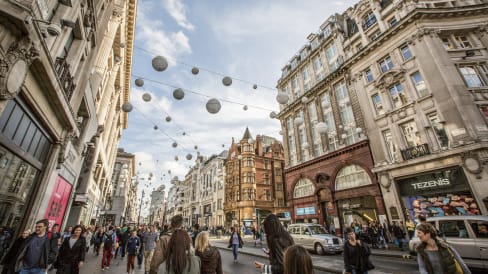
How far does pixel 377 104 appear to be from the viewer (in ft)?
67.7

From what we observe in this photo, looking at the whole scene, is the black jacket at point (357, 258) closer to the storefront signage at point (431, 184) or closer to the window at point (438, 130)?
the storefront signage at point (431, 184)

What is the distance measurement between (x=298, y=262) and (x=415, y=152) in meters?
19.7

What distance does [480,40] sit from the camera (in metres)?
17.2

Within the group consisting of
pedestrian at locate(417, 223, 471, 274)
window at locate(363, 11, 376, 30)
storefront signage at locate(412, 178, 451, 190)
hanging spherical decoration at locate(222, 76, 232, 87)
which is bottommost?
pedestrian at locate(417, 223, 471, 274)

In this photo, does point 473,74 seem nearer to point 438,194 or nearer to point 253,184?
point 438,194

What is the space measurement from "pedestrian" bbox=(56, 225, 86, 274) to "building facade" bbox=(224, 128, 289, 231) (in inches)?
1443

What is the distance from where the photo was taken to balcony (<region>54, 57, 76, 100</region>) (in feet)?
26.4

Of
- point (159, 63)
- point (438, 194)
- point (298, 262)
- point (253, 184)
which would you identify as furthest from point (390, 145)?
point (253, 184)

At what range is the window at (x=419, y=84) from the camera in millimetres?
17188

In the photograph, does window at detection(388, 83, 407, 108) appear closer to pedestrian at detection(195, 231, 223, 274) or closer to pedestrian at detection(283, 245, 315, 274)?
pedestrian at detection(195, 231, 223, 274)

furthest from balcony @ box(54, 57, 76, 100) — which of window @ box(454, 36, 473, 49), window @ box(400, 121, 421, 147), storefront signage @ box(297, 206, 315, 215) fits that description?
window @ box(454, 36, 473, 49)

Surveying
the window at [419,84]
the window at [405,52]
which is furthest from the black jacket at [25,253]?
the window at [405,52]

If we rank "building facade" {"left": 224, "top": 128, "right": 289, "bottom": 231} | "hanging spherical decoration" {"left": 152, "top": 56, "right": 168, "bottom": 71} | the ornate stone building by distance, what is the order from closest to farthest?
"hanging spherical decoration" {"left": 152, "top": 56, "right": 168, "bottom": 71} → the ornate stone building → "building facade" {"left": 224, "top": 128, "right": 289, "bottom": 231}

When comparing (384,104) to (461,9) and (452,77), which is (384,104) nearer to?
(452,77)
